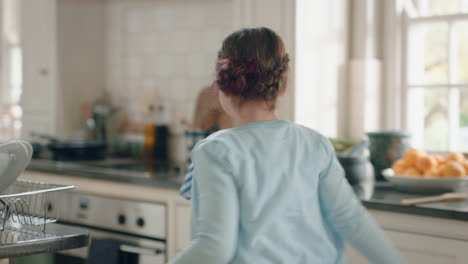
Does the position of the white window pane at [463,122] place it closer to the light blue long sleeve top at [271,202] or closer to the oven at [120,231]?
the oven at [120,231]

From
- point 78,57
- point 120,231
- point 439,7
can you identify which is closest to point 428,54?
point 439,7

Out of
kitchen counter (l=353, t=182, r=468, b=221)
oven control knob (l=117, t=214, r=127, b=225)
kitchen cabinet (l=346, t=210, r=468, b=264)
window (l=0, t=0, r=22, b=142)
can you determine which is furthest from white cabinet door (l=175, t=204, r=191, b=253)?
window (l=0, t=0, r=22, b=142)

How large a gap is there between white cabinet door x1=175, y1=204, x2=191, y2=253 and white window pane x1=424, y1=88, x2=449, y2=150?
3.81 ft

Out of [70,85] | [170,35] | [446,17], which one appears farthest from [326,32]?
[70,85]

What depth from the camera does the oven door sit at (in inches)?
102

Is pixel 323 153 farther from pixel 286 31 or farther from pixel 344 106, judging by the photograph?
pixel 344 106

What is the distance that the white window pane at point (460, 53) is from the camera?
2.80 m

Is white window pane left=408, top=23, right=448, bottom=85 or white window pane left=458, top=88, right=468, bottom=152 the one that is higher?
white window pane left=408, top=23, right=448, bottom=85

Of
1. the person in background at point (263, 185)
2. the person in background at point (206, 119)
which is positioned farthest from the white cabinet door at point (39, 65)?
the person in background at point (263, 185)

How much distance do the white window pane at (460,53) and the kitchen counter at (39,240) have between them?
1952 millimetres

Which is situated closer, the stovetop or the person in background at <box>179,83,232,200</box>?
the stovetop

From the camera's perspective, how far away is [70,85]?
3799 mm

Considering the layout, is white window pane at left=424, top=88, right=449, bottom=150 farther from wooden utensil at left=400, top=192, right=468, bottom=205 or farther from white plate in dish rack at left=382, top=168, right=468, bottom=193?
wooden utensil at left=400, top=192, right=468, bottom=205

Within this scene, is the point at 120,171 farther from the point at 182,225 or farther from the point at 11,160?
the point at 11,160
